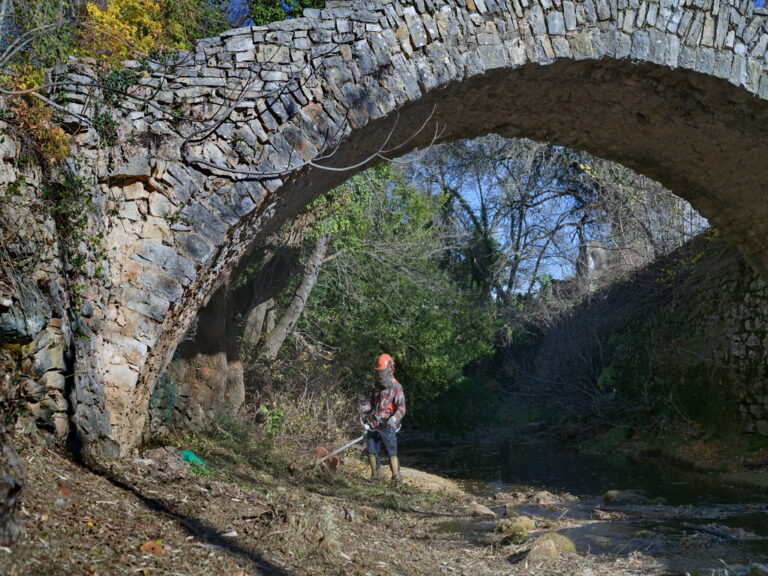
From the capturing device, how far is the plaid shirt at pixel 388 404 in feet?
27.8

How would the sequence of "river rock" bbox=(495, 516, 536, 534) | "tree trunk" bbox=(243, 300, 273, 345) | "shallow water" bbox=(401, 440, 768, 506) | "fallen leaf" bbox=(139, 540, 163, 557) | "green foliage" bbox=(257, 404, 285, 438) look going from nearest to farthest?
"fallen leaf" bbox=(139, 540, 163, 557) → "river rock" bbox=(495, 516, 536, 534) → "shallow water" bbox=(401, 440, 768, 506) → "green foliage" bbox=(257, 404, 285, 438) → "tree trunk" bbox=(243, 300, 273, 345)

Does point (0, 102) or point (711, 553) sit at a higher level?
point (0, 102)

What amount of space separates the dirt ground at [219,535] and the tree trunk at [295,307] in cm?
382

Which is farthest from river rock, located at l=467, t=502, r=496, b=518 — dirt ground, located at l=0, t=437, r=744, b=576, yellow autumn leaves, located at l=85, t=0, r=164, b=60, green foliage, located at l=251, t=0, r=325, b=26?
green foliage, located at l=251, t=0, r=325, b=26

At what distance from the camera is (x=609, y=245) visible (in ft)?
53.0

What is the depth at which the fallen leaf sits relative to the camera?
3113 mm

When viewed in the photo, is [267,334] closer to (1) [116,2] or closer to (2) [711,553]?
(1) [116,2]

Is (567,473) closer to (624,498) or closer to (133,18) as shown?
(624,498)

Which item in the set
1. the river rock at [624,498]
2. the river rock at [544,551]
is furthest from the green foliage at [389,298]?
the river rock at [544,551]

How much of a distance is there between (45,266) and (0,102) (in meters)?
1.05

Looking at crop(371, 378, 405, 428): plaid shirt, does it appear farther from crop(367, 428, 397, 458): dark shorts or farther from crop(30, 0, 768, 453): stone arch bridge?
crop(30, 0, 768, 453): stone arch bridge

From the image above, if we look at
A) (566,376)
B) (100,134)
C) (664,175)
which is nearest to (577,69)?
(664,175)

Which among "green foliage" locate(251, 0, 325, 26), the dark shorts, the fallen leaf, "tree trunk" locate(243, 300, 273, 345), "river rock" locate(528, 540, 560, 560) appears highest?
"green foliage" locate(251, 0, 325, 26)

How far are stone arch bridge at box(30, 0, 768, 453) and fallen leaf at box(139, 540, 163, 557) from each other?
1314 mm
